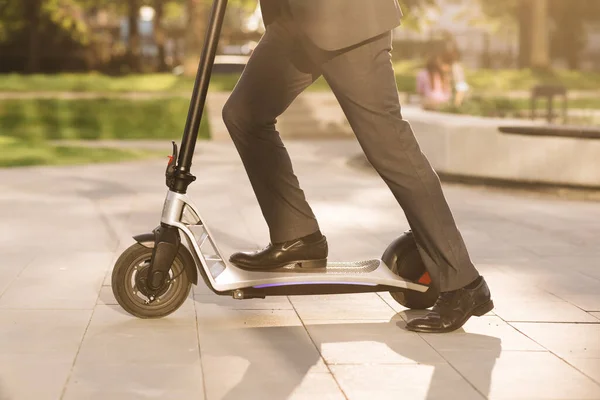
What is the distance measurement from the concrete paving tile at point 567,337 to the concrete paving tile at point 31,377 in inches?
76.9

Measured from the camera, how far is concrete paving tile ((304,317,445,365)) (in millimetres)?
4910

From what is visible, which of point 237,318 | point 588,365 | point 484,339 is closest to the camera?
point 588,365

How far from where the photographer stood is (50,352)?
196 inches

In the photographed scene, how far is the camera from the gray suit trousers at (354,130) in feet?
17.1

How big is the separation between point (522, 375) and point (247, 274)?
4.43 ft

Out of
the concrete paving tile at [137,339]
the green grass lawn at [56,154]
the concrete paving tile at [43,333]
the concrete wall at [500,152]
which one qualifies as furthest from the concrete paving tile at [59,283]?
the green grass lawn at [56,154]

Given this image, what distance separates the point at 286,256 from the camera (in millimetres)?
5598

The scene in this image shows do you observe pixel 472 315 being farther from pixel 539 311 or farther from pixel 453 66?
pixel 453 66

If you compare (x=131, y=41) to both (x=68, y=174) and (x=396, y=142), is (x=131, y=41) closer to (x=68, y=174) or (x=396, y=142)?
(x=68, y=174)

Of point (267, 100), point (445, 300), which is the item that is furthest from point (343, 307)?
point (267, 100)

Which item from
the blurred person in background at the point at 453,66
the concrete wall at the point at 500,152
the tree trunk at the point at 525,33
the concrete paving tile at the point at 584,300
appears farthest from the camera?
the tree trunk at the point at 525,33

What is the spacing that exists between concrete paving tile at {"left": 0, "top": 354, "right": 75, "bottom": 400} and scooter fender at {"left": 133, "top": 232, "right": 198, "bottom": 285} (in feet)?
2.41

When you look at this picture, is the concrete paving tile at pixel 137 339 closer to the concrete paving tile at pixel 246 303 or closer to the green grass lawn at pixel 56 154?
the concrete paving tile at pixel 246 303

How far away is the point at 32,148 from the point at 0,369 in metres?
12.9
